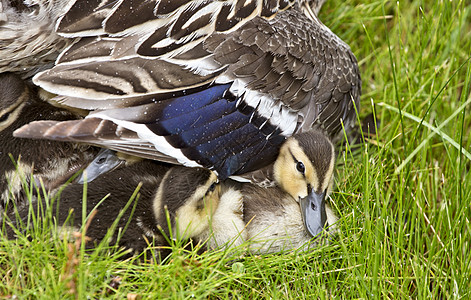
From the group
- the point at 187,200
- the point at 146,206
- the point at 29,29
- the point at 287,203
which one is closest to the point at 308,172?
the point at 287,203

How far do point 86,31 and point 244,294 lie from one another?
43.3 inches

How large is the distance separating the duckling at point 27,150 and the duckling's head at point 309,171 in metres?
0.78

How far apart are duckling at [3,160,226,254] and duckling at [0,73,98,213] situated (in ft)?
0.43

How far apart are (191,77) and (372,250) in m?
0.91

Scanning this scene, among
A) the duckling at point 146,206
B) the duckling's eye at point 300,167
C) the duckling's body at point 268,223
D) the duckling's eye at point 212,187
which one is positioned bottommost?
the duckling's body at point 268,223

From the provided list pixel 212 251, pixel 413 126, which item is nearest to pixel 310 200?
pixel 212 251

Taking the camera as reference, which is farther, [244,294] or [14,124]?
[14,124]

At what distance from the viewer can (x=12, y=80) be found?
2641mm

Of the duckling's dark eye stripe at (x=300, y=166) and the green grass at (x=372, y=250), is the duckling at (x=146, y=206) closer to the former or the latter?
the green grass at (x=372, y=250)

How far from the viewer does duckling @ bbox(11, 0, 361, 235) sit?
2357mm

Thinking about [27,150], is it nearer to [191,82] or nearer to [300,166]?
[191,82]

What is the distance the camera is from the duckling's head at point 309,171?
2.53 metres

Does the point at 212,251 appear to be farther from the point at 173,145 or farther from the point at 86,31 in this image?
the point at 86,31

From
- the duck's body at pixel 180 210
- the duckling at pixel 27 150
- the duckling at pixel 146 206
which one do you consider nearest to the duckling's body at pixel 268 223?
the duck's body at pixel 180 210
